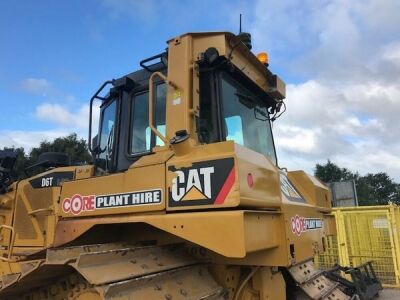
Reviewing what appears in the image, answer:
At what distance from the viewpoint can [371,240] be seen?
34.8 ft

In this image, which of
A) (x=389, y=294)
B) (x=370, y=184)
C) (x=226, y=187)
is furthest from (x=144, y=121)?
(x=370, y=184)

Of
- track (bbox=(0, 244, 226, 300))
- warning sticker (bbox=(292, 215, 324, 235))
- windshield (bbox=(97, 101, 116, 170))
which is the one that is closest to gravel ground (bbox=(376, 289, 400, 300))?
warning sticker (bbox=(292, 215, 324, 235))

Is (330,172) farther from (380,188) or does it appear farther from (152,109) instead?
(152,109)

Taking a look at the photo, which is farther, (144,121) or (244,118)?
(244,118)

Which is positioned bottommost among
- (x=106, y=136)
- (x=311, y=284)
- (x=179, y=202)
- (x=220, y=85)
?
(x=311, y=284)

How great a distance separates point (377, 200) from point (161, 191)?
78.9m

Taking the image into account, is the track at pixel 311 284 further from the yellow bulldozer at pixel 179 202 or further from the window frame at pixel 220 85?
the window frame at pixel 220 85

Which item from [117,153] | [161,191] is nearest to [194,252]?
[161,191]

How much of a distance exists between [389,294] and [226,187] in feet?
26.6

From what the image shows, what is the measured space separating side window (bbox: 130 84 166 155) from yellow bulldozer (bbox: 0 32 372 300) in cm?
1

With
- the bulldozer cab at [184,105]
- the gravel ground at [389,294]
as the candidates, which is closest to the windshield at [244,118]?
the bulldozer cab at [184,105]

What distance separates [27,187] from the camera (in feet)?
16.2

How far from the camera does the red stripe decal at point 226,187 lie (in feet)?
9.68

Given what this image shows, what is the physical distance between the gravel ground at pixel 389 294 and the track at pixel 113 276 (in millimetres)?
6914
